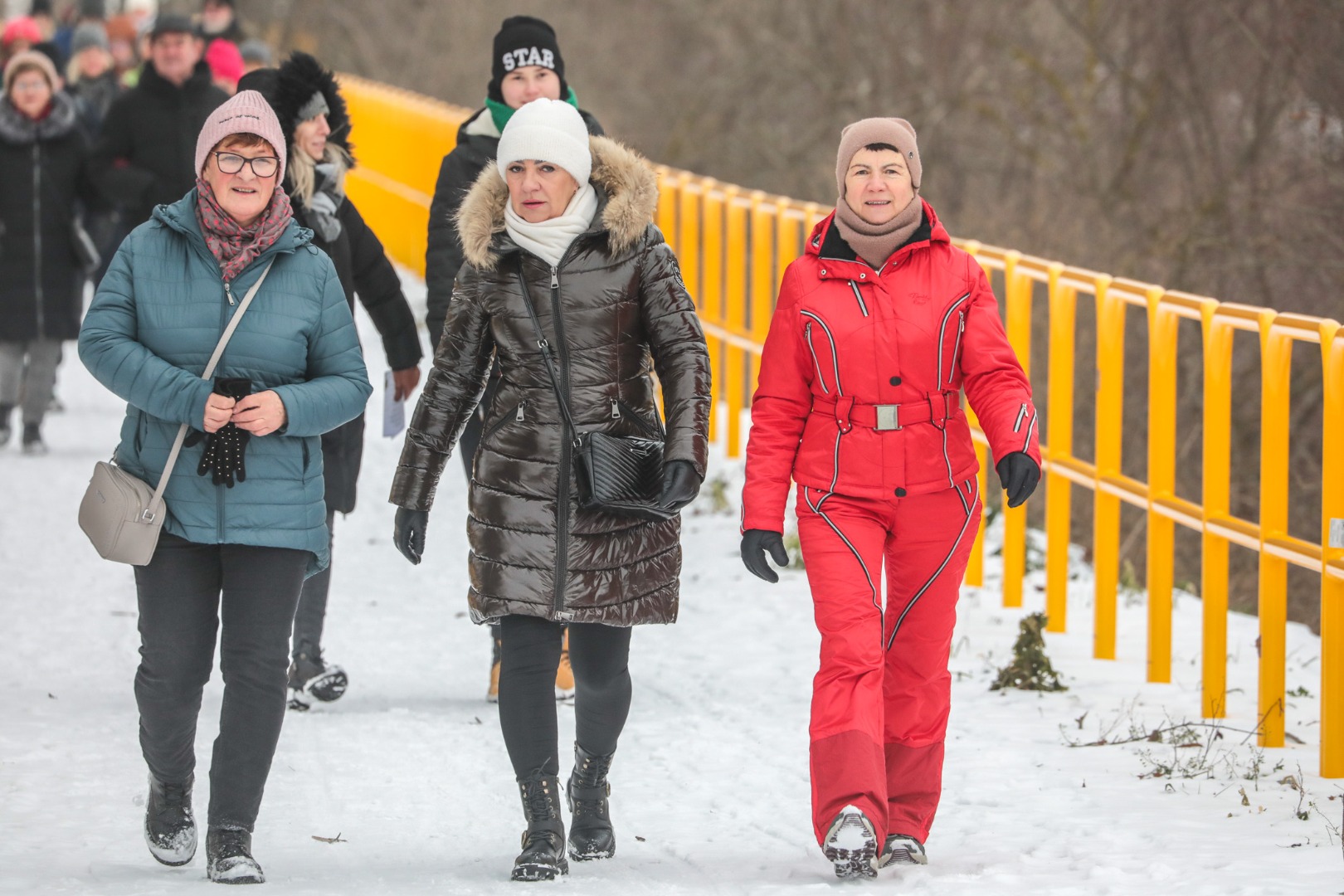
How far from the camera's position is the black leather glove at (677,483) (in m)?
4.68

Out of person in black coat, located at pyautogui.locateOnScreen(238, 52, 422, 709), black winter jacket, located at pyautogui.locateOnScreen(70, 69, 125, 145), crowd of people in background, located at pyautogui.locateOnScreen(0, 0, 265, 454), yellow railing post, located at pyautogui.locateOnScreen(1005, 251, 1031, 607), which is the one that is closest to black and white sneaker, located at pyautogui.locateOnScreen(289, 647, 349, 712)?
person in black coat, located at pyautogui.locateOnScreen(238, 52, 422, 709)

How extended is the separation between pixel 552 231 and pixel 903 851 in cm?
157

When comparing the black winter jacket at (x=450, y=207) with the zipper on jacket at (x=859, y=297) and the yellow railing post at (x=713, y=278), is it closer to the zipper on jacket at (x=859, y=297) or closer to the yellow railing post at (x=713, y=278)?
the zipper on jacket at (x=859, y=297)

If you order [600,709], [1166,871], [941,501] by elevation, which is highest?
[941,501]

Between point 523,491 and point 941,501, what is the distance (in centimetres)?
92

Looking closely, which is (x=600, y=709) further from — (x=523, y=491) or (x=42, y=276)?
(x=42, y=276)

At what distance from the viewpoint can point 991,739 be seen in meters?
6.29

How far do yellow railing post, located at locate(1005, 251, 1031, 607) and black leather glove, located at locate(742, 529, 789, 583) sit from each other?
128 inches

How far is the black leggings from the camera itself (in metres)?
4.76

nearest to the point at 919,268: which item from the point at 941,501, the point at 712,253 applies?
the point at 941,501

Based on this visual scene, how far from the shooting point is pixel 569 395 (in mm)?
4773

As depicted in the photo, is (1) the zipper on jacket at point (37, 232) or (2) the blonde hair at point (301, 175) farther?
(1) the zipper on jacket at point (37, 232)

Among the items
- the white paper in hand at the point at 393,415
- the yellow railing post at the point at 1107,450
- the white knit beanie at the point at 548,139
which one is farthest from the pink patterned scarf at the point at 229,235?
the yellow railing post at the point at 1107,450

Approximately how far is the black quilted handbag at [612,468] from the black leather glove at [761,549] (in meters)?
0.20
